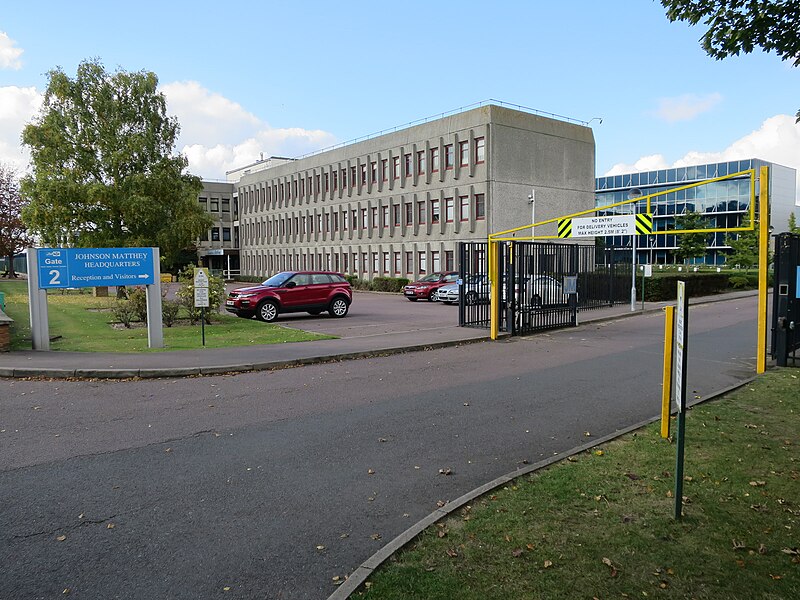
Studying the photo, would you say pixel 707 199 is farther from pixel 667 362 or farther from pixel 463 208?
pixel 667 362

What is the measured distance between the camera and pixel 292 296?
22.5 metres

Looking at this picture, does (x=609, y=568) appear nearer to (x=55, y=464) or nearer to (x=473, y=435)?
(x=473, y=435)

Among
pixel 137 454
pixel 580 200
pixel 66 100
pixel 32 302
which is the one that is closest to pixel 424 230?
pixel 580 200

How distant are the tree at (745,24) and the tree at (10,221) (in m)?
63.5

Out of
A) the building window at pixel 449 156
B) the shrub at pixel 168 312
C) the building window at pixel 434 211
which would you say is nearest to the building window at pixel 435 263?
the building window at pixel 434 211

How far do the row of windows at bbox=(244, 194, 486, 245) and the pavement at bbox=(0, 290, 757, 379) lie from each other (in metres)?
26.6

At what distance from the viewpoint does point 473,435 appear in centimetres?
720

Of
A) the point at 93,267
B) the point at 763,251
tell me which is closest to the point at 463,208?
the point at 93,267

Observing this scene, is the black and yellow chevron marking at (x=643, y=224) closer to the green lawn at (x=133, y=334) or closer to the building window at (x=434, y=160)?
the green lawn at (x=133, y=334)

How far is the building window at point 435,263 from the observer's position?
45.4m

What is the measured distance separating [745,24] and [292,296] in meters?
17.1

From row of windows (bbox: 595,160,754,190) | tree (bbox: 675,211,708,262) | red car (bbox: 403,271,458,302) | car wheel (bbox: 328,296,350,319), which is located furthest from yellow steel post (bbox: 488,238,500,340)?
row of windows (bbox: 595,160,754,190)

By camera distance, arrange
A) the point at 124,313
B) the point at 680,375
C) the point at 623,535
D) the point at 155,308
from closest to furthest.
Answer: the point at 623,535
the point at 680,375
the point at 155,308
the point at 124,313

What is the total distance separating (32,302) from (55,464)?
29.6 feet
